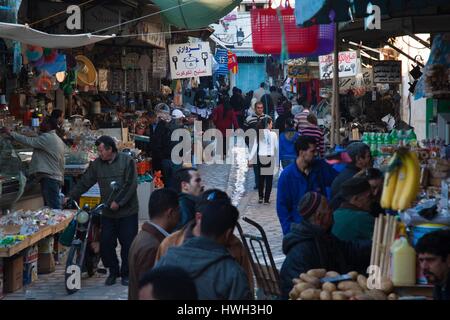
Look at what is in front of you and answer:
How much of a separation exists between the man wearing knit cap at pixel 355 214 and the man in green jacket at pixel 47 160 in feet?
20.5

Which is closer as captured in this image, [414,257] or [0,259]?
[414,257]

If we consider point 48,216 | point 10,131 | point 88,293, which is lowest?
point 88,293

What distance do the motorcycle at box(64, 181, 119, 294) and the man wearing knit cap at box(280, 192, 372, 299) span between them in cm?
430

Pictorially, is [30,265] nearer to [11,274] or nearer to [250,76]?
[11,274]

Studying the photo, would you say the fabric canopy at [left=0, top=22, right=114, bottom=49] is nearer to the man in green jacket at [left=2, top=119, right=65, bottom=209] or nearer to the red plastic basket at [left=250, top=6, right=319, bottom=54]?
the man in green jacket at [left=2, top=119, right=65, bottom=209]

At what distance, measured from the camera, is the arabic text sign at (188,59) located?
19.5 m

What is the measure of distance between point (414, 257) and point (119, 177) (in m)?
5.66

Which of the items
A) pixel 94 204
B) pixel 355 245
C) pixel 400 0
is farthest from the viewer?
pixel 94 204

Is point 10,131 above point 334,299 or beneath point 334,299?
above

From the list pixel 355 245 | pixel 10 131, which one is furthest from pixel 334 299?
pixel 10 131

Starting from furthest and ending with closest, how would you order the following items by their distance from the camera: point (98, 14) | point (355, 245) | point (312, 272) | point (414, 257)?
1. point (98, 14)
2. point (355, 245)
3. point (312, 272)
4. point (414, 257)

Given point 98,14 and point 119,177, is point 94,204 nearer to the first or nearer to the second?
point 119,177

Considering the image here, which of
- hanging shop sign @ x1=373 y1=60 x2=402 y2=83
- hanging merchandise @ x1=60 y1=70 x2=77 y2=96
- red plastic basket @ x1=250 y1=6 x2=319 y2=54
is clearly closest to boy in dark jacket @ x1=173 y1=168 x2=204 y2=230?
red plastic basket @ x1=250 y1=6 x2=319 y2=54

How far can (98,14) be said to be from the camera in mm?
16375
